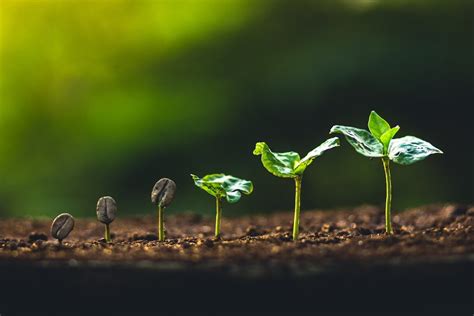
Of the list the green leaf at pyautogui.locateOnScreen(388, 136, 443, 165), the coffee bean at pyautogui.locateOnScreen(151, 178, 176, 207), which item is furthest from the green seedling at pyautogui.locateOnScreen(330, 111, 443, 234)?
the coffee bean at pyautogui.locateOnScreen(151, 178, 176, 207)

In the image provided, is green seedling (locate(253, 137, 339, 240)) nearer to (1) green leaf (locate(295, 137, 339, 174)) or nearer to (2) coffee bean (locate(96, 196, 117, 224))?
(1) green leaf (locate(295, 137, 339, 174))

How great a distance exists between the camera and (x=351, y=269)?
1231 mm

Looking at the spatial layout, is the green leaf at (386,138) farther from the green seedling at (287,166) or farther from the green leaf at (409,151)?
the green seedling at (287,166)

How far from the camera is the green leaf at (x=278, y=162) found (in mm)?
1880

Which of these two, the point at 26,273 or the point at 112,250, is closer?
the point at 26,273

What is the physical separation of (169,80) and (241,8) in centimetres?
83

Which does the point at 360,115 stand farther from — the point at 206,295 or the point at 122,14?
the point at 206,295

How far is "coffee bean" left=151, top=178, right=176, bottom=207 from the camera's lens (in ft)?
6.53

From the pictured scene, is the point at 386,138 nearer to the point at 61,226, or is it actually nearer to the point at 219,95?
the point at 61,226

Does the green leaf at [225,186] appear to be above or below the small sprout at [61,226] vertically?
above

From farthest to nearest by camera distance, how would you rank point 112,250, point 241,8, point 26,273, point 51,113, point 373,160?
point 51,113, point 241,8, point 373,160, point 112,250, point 26,273

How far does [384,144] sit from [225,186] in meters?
0.52

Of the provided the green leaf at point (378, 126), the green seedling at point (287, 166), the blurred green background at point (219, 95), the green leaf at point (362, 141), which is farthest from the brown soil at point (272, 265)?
the blurred green background at point (219, 95)

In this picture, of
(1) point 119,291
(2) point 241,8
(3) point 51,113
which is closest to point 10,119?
(3) point 51,113
